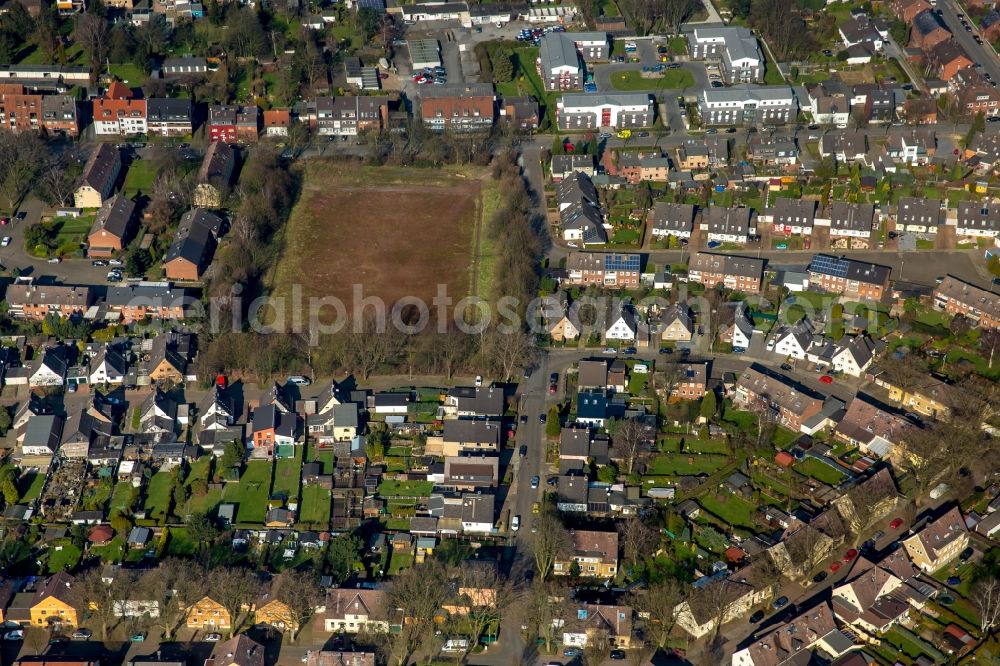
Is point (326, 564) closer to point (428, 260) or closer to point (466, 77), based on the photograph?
point (428, 260)

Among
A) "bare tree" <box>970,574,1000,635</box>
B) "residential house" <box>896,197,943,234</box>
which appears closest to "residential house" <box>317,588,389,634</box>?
"bare tree" <box>970,574,1000,635</box>

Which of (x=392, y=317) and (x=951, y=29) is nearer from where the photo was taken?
(x=392, y=317)

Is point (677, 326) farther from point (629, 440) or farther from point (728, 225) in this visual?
point (728, 225)

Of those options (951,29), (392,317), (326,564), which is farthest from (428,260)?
(951,29)

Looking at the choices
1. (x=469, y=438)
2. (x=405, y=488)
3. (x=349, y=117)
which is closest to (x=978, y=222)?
(x=469, y=438)

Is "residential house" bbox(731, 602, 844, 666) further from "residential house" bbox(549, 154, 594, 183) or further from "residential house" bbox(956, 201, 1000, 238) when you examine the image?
"residential house" bbox(549, 154, 594, 183)

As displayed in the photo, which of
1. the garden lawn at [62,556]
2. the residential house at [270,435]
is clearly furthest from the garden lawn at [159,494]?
the residential house at [270,435]
